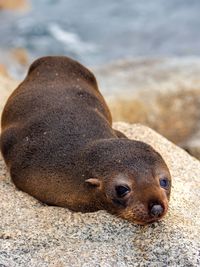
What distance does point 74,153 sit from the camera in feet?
17.2

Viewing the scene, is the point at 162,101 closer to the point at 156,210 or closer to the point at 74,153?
the point at 74,153

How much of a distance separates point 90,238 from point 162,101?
4339mm

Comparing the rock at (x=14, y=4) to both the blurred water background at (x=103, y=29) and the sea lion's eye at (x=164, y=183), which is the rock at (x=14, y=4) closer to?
the blurred water background at (x=103, y=29)

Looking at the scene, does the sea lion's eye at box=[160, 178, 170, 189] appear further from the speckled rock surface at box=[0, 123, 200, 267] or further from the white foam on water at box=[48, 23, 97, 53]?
the white foam on water at box=[48, 23, 97, 53]

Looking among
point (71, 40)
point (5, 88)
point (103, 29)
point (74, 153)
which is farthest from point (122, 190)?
point (103, 29)

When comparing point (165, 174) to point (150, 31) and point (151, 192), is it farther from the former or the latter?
point (150, 31)

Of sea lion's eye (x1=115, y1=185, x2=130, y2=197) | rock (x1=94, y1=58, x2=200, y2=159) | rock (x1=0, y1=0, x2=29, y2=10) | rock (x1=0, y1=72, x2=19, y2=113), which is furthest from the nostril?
rock (x1=0, y1=0, x2=29, y2=10)

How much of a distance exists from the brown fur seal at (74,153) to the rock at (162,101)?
2.36 metres

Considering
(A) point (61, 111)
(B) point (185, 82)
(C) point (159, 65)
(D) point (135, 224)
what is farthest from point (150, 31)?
(D) point (135, 224)

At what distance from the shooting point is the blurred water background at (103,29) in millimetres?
14234

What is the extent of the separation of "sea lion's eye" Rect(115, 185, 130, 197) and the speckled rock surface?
21cm

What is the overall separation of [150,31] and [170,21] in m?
0.64

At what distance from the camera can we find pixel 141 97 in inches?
357

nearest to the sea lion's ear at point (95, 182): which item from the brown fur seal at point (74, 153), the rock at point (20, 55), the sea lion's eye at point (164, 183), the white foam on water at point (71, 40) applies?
the brown fur seal at point (74, 153)
